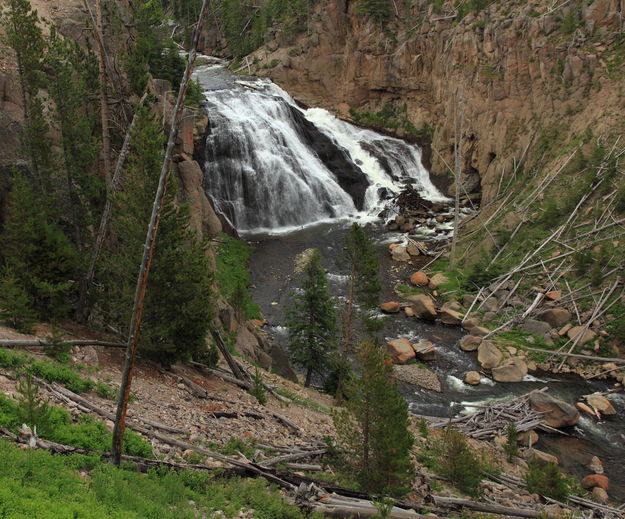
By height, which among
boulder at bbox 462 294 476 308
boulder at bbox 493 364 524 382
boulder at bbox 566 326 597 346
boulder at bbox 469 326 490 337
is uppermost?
boulder at bbox 462 294 476 308

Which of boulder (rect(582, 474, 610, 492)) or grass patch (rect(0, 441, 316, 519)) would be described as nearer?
grass patch (rect(0, 441, 316, 519))

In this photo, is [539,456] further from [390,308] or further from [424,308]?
[390,308]

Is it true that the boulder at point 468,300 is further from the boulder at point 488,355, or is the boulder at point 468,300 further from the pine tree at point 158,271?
the pine tree at point 158,271

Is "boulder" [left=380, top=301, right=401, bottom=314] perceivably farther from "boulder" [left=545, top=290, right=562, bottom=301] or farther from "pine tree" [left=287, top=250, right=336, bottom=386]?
"pine tree" [left=287, top=250, right=336, bottom=386]

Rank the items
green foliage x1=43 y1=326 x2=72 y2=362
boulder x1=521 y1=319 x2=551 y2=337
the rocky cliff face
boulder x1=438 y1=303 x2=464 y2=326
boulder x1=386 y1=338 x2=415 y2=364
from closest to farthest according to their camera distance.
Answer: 1. green foliage x1=43 y1=326 x2=72 y2=362
2. boulder x1=386 y1=338 x2=415 y2=364
3. boulder x1=521 y1=319 x2=551 y2=337
4. boulder x1=438 y1=303 x2=464 y2=326
5. the rocky cliff face

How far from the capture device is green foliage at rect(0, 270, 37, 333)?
41.4ft

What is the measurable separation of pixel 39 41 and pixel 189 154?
10153 mm

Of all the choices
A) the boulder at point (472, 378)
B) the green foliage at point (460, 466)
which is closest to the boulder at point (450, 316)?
the boulder at point (472, 378)

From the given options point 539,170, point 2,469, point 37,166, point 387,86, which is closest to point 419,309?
point 539,170

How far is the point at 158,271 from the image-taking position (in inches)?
521

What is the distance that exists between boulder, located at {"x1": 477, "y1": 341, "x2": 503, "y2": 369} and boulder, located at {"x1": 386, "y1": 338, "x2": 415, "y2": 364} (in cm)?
314

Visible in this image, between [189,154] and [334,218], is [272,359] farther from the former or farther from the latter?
[334,218]

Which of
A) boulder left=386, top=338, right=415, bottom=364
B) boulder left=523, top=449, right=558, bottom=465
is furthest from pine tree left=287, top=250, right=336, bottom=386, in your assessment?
boulder left=523, top=449, right=558, bottom=465

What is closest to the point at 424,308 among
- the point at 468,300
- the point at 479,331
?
the point at 468,300
